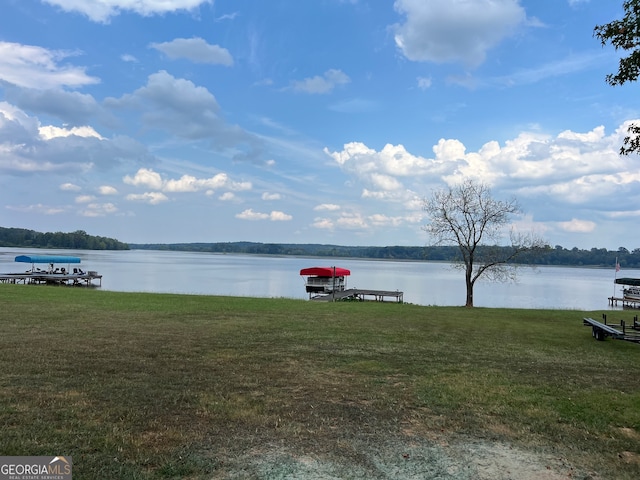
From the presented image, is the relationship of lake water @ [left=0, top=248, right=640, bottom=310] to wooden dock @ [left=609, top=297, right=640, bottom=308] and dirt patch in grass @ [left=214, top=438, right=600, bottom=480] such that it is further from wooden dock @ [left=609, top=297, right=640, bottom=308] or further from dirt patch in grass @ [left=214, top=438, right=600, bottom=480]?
dirt patch in grass @ [left=214, top=438, right=600, bottom=480]

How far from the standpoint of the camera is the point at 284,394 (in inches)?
245

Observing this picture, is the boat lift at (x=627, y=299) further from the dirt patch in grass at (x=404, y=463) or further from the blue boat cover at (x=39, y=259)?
the blue boat cover at (x=39, y=259)

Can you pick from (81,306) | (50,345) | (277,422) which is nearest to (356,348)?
(277,422)

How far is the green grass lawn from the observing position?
438cm

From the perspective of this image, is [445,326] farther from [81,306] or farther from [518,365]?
[81,306]

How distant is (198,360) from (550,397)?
5479mm

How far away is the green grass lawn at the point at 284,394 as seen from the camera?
14.4 feet

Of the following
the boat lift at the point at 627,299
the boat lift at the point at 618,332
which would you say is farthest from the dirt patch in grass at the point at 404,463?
the boat lift at the point at 627,299

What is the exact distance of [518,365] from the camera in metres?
8.66

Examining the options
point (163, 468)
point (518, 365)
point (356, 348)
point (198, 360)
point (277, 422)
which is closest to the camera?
point (163, 468)

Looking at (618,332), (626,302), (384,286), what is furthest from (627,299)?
(618,332)

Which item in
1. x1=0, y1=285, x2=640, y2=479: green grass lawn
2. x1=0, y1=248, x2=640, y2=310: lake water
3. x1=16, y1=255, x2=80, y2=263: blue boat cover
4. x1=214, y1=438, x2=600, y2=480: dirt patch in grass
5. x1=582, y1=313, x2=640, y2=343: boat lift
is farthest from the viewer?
x1=16, y1=255, x2=80, y2=263: blue boat cover

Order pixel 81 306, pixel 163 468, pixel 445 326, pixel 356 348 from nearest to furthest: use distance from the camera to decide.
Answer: pixel 163 468, pixel 356 348, pixel 445 326, pixel 81 306

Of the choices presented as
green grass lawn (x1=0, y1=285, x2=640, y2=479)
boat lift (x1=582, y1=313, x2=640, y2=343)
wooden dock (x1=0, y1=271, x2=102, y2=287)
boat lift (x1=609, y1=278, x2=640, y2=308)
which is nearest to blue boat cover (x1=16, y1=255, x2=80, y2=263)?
wooden dock (x1=0, y1=271, x2=102, y2=287)
